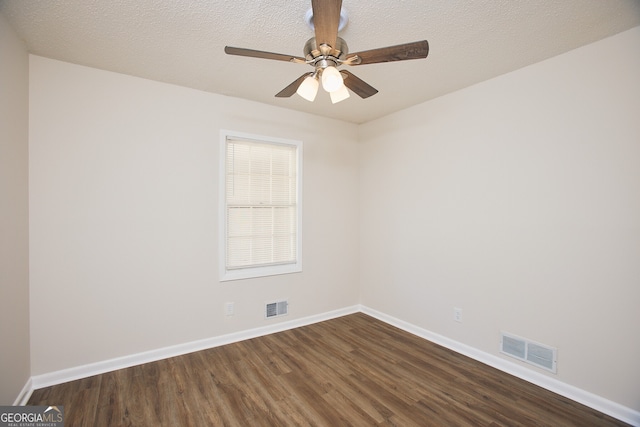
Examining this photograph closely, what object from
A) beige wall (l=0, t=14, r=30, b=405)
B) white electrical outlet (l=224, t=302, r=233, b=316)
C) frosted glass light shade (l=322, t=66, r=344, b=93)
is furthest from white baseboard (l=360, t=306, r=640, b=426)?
beige wall (l=0, t=14, r=30, b=405)

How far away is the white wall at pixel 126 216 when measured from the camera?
2.35 m

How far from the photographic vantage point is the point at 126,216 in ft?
8.65

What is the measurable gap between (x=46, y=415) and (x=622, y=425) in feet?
12.4

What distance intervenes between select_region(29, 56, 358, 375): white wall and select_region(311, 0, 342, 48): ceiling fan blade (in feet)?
6.18

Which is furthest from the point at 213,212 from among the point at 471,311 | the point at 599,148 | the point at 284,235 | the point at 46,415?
the point at 599,148

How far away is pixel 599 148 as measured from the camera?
2.07m

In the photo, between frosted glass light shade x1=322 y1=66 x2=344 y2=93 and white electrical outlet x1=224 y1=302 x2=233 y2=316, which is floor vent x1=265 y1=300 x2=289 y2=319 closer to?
white electrical outlet x1=224 y1=302 x2=233 y2=316

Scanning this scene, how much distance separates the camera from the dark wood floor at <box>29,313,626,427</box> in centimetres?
198

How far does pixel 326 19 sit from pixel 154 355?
3.05 m

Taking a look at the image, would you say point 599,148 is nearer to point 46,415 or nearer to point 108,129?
point 108,129

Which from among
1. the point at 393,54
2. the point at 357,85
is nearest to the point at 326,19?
the point at 393,54

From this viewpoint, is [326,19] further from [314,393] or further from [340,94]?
[314,393]

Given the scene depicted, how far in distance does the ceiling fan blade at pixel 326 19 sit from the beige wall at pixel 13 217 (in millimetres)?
1976

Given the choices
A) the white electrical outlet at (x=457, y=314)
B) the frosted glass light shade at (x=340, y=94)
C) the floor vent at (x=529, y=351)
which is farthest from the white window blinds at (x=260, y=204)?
the floor vent at (x=529, y=351)
